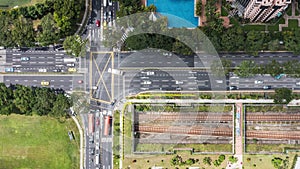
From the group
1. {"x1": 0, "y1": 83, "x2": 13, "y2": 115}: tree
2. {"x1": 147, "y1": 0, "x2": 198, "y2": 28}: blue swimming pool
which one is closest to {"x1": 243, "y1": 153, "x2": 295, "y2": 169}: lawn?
{"x1": 147, "y1": 0, "x2": 198, "y2": 28}: blue swimming pool

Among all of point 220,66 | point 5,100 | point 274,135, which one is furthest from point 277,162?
point 5,100

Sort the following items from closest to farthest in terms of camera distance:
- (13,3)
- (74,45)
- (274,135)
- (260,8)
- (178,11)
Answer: (260,8) → (74,45) → (178,11) → (274,135) → (13,3)

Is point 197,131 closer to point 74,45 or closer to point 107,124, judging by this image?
point 107,124

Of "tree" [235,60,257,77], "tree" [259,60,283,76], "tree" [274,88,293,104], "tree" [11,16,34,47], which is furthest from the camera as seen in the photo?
"tree" [11,16,34,47]

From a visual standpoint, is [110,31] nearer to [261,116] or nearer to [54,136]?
[54,136]

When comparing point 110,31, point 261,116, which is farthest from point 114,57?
point 261,116

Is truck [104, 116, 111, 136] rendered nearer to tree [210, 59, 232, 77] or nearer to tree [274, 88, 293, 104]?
tree [210, 59, 232, 77]

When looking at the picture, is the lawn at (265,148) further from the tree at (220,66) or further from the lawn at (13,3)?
the lawn at (13,3)
